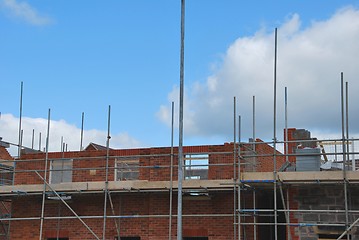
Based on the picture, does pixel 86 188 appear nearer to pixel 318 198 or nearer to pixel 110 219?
pixel 110 219

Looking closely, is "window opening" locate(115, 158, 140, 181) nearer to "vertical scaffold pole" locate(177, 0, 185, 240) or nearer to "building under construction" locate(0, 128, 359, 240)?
"building under construction" locate(0, 128, 359, 240)

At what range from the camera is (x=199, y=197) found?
18.4 meters

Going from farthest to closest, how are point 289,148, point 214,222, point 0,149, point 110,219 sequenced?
point 0,149, point 289,148, point 110,219, point 214,222

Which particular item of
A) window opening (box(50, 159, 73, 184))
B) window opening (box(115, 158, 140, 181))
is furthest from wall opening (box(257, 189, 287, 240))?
window opening (box(50, 159, 73, 184))

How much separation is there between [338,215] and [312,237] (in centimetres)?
92

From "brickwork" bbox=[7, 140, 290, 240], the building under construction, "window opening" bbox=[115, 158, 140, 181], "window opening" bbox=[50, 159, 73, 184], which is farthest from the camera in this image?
"window opening" bbox=[50, 159, 73, 184]

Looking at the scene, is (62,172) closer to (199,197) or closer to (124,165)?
(124,165)

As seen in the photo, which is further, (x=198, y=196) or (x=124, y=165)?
(x=124, y=165)

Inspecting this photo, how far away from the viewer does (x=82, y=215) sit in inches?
776

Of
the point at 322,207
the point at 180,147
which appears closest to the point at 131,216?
the point at 180,147

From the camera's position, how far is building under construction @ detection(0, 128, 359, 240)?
621 inches

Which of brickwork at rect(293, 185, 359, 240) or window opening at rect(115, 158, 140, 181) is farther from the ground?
window opening at rect(115, 158, 140, 181)

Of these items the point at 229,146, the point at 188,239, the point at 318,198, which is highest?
the point at 229,146

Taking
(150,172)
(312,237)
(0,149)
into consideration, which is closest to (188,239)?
(150,172)
